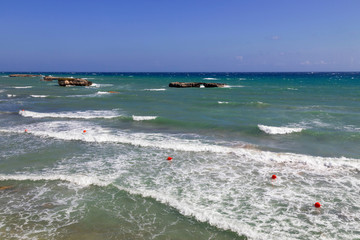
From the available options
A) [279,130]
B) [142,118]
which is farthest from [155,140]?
[279,130]

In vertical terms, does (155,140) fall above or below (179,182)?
above

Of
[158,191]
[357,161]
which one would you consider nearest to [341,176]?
[357,161]

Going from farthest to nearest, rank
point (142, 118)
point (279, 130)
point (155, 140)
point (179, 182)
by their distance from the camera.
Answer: point (142, 118), point (279, 130), point (155, 140), point (179, 182)

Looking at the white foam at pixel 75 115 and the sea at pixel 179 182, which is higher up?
the white foam at pixel 75 115

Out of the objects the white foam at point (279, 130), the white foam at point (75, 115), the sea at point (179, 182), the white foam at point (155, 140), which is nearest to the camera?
the sea at point (179, 182)

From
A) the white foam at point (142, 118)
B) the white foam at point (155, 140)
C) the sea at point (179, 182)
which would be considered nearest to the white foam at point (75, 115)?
the white foam at point (142, 118)

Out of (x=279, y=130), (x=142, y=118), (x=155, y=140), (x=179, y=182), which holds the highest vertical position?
(x=142, y=118)

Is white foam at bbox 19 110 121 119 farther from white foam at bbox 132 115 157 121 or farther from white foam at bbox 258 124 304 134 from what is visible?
white foam at bbox 258 124 304 134

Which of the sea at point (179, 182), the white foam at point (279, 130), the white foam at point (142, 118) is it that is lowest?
the sea at point (179, 182)

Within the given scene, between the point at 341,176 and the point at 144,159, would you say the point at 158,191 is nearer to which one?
the point at 144,159

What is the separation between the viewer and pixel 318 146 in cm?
1477

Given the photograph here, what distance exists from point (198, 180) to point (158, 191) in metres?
1.67

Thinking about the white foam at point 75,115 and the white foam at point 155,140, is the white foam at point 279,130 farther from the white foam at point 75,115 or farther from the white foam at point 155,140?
the white foam at point 75,115

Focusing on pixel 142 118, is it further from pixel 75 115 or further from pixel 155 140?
pixel 155 140
